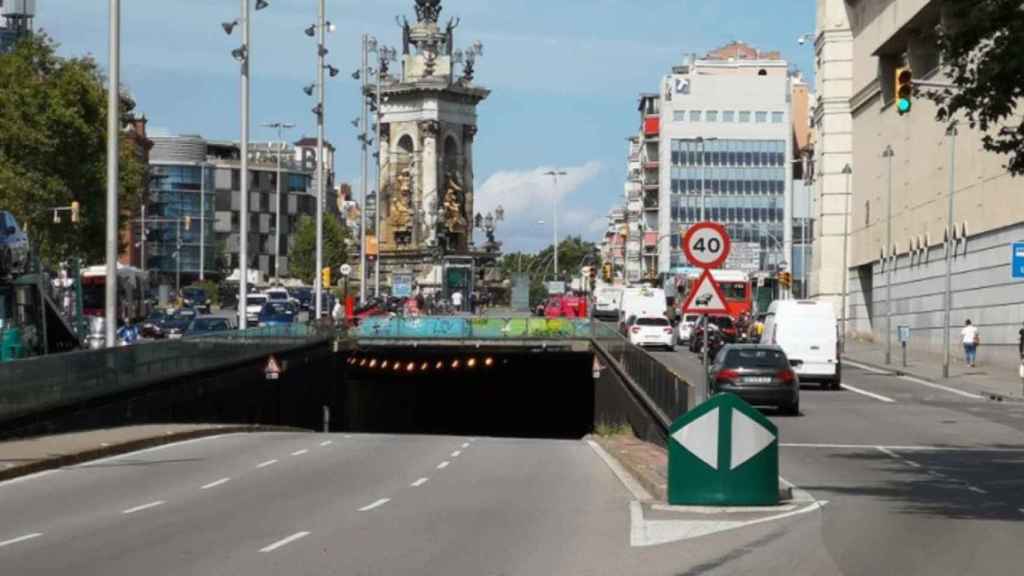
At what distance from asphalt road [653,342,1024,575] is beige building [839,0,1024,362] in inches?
662

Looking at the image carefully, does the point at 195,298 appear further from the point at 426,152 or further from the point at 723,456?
the point at 723,456

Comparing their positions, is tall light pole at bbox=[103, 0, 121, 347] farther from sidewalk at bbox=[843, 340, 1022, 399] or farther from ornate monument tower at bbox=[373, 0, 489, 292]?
ornate monument tower at bbox=[373, 0, 489, 292]

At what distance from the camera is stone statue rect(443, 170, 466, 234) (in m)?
146

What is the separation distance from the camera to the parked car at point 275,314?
290ft

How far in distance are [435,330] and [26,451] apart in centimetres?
4391

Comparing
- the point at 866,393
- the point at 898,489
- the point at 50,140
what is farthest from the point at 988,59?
the point at 50,140

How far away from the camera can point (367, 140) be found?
3583 inches

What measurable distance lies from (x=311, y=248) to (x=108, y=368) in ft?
479

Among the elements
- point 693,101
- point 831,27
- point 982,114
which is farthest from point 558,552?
point 693,101

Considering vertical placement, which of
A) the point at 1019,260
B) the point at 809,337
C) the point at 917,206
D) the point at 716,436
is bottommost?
the point at 716,436

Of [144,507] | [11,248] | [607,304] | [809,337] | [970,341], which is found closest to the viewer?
[144,507]

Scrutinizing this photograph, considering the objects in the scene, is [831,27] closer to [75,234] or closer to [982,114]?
[75,234]

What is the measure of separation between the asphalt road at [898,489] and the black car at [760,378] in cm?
54

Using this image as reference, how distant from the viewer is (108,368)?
35344 mm
